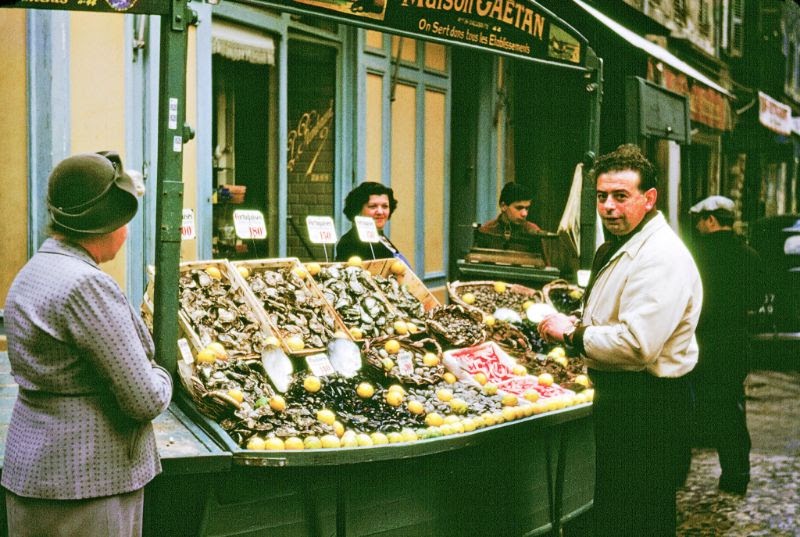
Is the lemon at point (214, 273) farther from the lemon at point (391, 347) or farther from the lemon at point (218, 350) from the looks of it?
the lemon at point (391, 347)

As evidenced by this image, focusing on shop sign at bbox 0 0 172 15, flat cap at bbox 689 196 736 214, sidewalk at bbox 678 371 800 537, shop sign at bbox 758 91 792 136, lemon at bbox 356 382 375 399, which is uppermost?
shop sign at bbox 758 91 792 136

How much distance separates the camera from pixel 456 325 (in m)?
5.63

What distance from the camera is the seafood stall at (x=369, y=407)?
3828mm

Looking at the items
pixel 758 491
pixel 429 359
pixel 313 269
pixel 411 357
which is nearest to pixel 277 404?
pixel 411 357

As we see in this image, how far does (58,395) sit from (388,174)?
7573 millimetres

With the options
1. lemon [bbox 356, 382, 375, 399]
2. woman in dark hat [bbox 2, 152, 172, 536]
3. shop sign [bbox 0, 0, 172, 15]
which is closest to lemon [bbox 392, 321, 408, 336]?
lemon [bbox 356, 382, 375, 399]

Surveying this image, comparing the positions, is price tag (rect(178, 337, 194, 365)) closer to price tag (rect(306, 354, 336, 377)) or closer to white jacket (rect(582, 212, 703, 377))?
price tag (rect(306, 354, 336, 377))

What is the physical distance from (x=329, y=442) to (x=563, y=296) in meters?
3.64

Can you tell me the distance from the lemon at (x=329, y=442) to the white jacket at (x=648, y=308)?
3.80 feet

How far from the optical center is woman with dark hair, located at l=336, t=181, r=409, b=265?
664 centimetres

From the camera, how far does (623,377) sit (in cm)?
386

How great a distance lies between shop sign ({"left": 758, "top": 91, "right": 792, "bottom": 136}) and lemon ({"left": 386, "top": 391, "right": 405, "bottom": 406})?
14.5 meters

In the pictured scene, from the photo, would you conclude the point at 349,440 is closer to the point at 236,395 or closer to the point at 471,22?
the point at 236,395

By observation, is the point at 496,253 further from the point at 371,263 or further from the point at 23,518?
the point at 23,518
